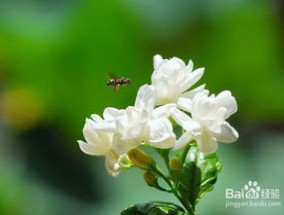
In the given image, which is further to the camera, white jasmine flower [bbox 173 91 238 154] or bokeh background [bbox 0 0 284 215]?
bokeh background [bbox 0 0 284 215]

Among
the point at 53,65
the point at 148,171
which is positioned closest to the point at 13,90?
the point at 53,65

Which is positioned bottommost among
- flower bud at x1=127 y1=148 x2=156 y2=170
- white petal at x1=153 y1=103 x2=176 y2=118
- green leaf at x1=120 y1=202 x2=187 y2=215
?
green leaf at x1=120 y1=202 x2=187 y2=215

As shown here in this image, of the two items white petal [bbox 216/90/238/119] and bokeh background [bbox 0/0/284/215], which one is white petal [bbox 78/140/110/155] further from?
bokeh background [bbox 0/0/284/215]

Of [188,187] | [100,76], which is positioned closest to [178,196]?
[188,187]

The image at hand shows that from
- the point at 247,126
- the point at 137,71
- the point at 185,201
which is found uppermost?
the point at 137,71

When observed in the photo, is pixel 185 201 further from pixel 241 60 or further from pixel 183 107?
pixel 241 60

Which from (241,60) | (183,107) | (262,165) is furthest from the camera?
(241,60)

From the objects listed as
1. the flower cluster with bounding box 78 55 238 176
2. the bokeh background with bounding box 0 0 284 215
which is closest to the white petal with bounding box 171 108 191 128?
the flower cluster with bounding box 78 55 238 176
